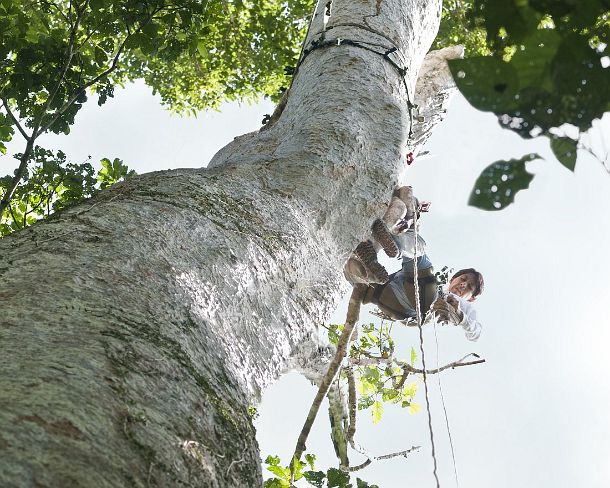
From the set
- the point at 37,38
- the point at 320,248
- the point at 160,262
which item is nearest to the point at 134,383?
the point at 160,262

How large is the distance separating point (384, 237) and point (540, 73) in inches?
89.3

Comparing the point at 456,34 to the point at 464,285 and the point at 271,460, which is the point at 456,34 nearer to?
the point at 464,285

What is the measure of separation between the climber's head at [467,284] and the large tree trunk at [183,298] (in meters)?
2.50

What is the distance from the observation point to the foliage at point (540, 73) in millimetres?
743

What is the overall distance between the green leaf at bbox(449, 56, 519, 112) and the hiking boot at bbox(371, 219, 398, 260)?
2082mm

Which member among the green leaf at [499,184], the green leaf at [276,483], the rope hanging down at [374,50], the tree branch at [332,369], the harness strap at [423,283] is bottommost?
the green leaf at [499,184]

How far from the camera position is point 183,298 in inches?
54.5

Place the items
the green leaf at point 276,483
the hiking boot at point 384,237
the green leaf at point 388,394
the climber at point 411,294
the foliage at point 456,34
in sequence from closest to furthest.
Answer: the hiking boot at point 384,237, the green leaf at point 276,483, the climber at point 411,294, the green leaf at point 388,394, the foliage at point 456,34

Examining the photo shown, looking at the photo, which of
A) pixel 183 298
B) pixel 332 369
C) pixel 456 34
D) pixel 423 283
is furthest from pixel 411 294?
pixel 456 34

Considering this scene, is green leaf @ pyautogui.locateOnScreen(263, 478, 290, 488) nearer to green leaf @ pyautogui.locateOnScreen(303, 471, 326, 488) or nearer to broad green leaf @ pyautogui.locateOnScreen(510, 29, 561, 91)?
green leaf @ pyautogui.locateOnScreen(303, 471, 326, 488)

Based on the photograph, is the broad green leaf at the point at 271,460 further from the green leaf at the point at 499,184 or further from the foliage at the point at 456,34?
the foliage at the point at 456,34

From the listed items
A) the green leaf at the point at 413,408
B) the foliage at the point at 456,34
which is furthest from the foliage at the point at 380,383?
the foliage at the point at 456,34

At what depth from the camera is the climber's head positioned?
5.00m

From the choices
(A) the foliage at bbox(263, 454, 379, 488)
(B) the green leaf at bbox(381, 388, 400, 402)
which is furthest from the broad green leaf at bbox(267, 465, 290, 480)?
(B) the green leaf at bbox(381, 388, 400, 402)
